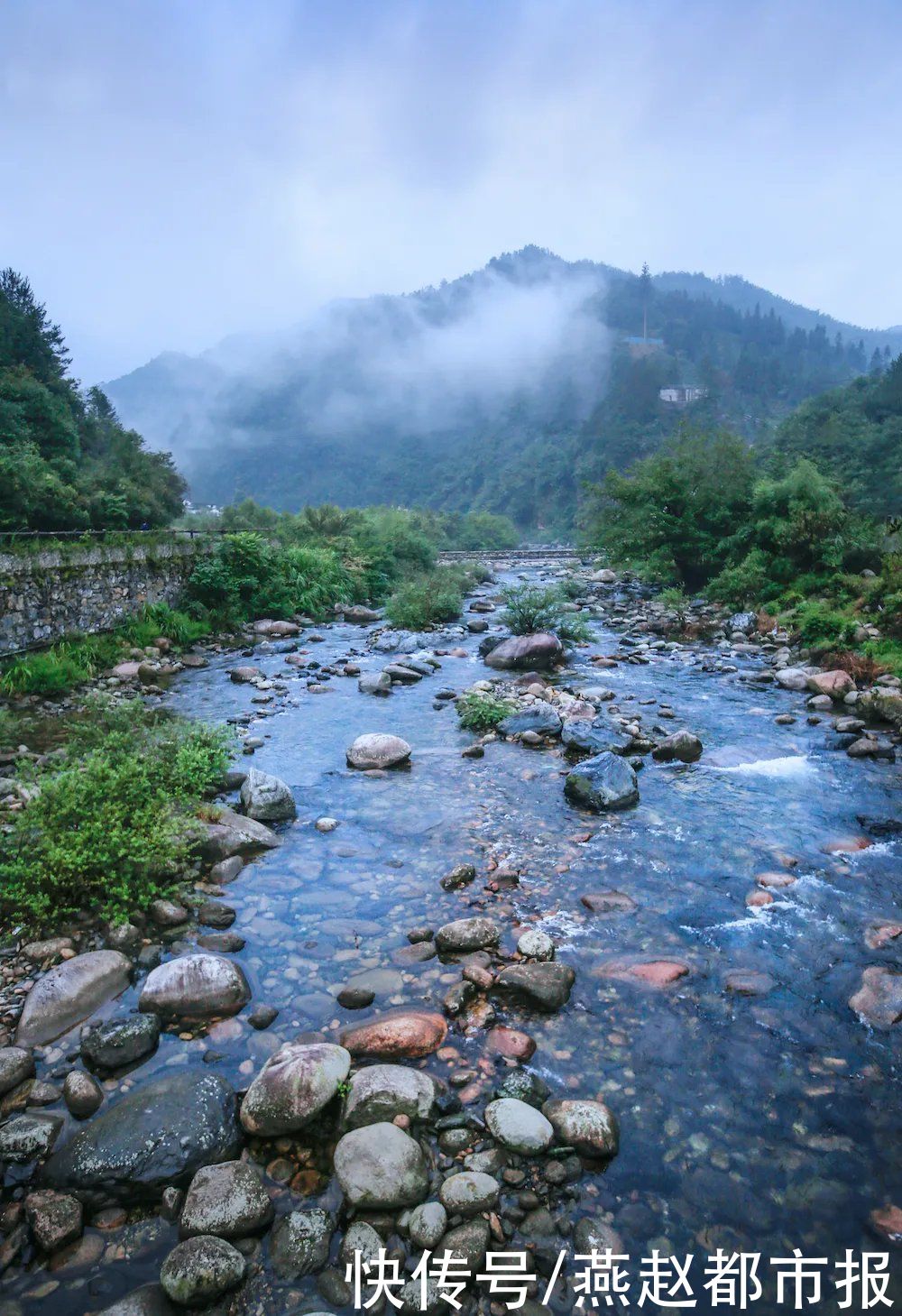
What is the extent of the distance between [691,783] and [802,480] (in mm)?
13816

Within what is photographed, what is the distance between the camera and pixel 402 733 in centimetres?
934

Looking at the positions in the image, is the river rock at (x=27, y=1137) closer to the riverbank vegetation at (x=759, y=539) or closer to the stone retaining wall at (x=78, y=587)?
the stone retaining wall at (x=78, y=587)

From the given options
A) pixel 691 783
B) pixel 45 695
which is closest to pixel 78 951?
pixel 691 783

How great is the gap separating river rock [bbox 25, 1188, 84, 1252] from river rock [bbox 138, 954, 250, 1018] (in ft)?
3.81

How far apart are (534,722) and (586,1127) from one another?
20.6 feet

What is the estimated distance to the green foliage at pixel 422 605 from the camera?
18500 millimetres

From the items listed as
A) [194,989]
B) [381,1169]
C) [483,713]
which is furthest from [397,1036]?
[483,713]

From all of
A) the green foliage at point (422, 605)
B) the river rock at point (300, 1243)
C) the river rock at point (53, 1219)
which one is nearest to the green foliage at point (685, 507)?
the green foliage at point (422, 605)

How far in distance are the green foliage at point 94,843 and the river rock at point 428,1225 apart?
2803mm

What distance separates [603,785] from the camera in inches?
273

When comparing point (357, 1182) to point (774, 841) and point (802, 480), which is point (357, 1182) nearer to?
point (774, 841)

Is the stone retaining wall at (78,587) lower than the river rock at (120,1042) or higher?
higher

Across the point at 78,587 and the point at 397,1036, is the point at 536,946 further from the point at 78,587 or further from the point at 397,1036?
the point at 78,587

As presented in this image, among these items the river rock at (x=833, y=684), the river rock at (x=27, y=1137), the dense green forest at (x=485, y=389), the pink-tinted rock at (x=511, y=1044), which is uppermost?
the dense green forest at (x=485, y=389)
